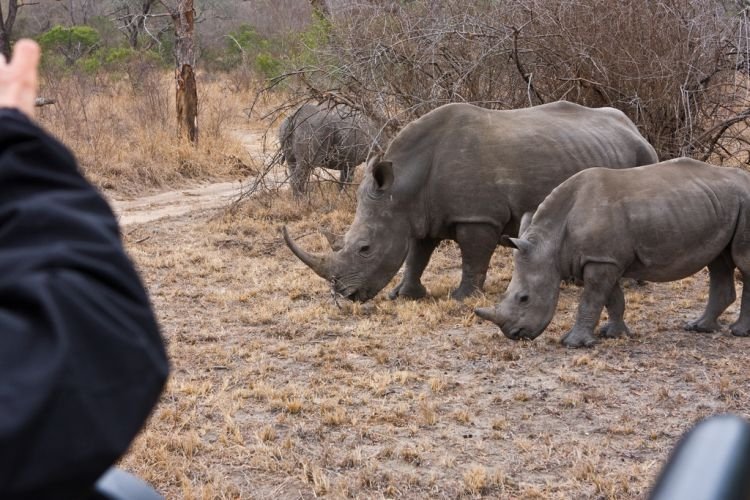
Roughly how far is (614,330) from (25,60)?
5756 millimetres

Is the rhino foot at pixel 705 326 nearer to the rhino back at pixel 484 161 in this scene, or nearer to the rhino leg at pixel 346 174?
the rhino back at pixel 484 161

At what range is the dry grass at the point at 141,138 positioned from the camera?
13242 millimetres

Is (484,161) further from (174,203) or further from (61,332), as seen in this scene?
(61,332)

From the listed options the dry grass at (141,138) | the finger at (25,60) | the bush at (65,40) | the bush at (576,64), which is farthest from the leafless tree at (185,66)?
the finger at (25,60)

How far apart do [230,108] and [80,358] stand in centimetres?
1691

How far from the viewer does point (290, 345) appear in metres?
6.58

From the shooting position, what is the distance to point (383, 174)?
7.31 m

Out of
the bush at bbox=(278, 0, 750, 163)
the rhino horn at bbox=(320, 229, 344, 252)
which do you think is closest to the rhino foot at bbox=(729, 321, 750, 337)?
the bush at bbox=(278, 0, 750, 163)

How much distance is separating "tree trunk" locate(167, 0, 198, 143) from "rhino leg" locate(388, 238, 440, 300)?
7.54 m

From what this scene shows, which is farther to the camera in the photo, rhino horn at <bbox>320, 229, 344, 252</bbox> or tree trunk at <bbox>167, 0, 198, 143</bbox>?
tree trunk at <bbox>167, 0, 198, 143</bbox>

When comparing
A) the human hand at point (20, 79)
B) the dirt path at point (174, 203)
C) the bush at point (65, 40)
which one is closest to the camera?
the human hand at point (20, 79)

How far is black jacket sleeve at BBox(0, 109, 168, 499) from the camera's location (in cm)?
85

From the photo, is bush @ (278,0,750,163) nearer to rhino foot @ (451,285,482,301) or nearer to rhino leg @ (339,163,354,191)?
rhino leg @ (339,163,354,191)

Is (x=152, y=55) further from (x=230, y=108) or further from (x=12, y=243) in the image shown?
(x=12, y=243)
